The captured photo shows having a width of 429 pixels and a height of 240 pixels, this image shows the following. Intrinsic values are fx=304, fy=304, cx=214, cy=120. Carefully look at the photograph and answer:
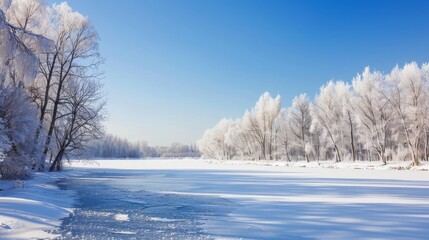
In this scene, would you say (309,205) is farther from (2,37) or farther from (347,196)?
(2,37)

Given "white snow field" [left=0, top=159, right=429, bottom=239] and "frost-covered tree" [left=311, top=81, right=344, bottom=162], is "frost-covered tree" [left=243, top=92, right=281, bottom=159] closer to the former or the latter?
"frost-covered tree" [left=311, top=81, right=344, bottom=162]

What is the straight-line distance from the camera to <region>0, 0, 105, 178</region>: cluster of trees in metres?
9.69

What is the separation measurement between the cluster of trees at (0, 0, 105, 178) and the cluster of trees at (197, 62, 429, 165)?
108 ft

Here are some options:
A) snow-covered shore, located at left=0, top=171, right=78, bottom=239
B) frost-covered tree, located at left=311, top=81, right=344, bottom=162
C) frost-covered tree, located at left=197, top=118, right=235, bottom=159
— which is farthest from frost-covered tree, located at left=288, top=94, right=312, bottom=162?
snow-covered shore, located at left=0, top=171, right=78, bottom=239

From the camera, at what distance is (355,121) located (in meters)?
46.1

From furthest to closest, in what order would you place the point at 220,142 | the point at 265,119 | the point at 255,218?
the point at 220,142
the point at 265,119
the point at 255,218

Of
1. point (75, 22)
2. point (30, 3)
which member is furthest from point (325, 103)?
point (30, 3)

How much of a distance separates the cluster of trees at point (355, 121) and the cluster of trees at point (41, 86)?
3289cm

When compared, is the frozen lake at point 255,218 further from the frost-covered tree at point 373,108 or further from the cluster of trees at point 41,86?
the frost-covered tree at point 373,108

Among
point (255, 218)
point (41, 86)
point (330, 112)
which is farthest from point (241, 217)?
point (330, 112)

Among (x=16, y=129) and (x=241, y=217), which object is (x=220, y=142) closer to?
(x=16, y=129)

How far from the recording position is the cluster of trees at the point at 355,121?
34.8 m

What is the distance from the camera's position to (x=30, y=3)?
19.8 meters

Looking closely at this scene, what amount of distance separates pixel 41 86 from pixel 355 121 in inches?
1632
